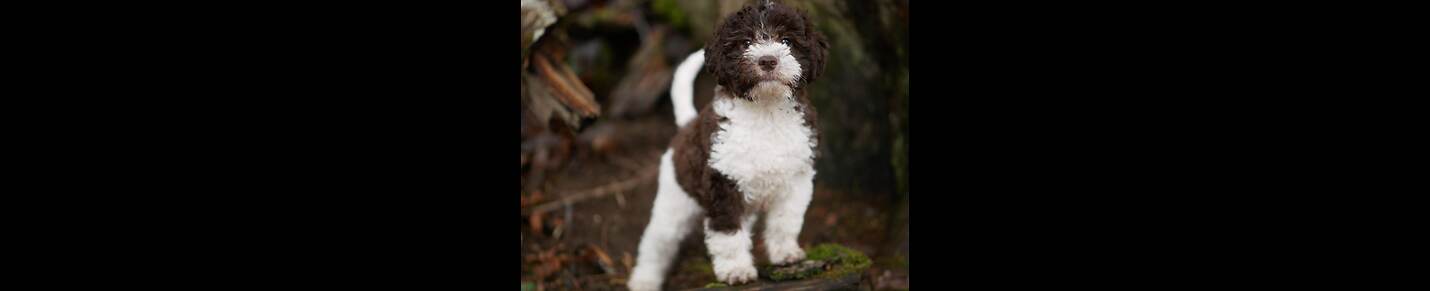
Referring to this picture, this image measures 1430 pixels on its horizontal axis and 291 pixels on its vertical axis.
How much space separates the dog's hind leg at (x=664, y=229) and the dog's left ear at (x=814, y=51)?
0.79m

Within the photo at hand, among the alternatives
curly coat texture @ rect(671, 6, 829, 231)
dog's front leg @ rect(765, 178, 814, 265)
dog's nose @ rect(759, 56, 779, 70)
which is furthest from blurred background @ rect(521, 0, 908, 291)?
dog's nose @ rect(759, 56, 779, 70)

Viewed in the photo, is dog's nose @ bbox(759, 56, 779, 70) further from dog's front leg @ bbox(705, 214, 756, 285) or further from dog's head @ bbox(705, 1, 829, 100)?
dog's front leg @ bbox(705, 214, 756, 285)

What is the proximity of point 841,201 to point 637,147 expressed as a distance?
2340 millimetres

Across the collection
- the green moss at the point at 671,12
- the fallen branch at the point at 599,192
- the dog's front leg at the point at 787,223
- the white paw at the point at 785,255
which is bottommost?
the fallen branch at the point at 599,192

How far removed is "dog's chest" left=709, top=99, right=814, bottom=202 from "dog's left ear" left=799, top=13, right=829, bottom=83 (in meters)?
0.15

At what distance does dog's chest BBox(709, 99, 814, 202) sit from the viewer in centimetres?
313

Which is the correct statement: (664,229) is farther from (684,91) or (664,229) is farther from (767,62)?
(767,62)

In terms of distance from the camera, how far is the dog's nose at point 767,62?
2.89 metres

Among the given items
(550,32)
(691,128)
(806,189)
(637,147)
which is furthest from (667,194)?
(637,147)

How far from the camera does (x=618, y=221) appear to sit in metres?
5.22

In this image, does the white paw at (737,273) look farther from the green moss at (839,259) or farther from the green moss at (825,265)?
the green moss at (839,259)

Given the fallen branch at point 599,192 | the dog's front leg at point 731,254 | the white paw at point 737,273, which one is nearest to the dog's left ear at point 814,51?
the dog's front leg at point 731,254

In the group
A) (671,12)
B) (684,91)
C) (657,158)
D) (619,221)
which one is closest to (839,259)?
(684,91)

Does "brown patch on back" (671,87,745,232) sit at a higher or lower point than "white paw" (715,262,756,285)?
higher
